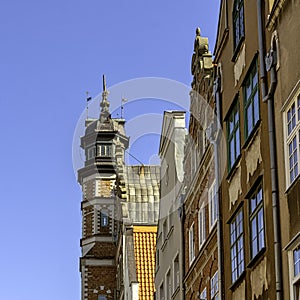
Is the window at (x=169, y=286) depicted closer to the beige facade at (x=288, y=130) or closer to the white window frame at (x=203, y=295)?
the white window frame at (x=203, y=295)

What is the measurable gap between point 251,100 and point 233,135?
2341 mm

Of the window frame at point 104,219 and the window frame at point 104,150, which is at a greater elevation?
the window frame at point 104,150

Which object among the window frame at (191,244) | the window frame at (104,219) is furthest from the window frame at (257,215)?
the window frame at (104,219)

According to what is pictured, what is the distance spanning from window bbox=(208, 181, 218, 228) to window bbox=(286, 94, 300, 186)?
7.51 meters

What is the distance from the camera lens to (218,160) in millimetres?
26141

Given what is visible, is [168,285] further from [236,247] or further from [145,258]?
[236,247]

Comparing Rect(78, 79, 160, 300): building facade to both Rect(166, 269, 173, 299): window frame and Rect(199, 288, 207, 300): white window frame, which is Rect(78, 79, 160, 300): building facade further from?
Rect(199, 288, 207, 300): white window frame

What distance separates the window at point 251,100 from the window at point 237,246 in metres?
2.02

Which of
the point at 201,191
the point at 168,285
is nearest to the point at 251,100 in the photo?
the point at 201,191

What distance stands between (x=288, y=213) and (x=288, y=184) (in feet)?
1.69

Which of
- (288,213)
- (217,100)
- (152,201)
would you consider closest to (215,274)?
(217,100)

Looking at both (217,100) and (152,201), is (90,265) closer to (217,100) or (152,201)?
(152,201)

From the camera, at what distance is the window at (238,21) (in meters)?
23.8

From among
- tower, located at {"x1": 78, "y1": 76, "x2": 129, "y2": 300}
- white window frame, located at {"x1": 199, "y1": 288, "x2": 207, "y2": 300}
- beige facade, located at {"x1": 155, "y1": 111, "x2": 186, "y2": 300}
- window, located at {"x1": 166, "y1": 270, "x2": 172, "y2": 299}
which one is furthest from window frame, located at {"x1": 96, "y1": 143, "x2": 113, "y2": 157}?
white window frame, located at {"x1": 199, "y1": 288, "x2": 207, "y2": 300}
